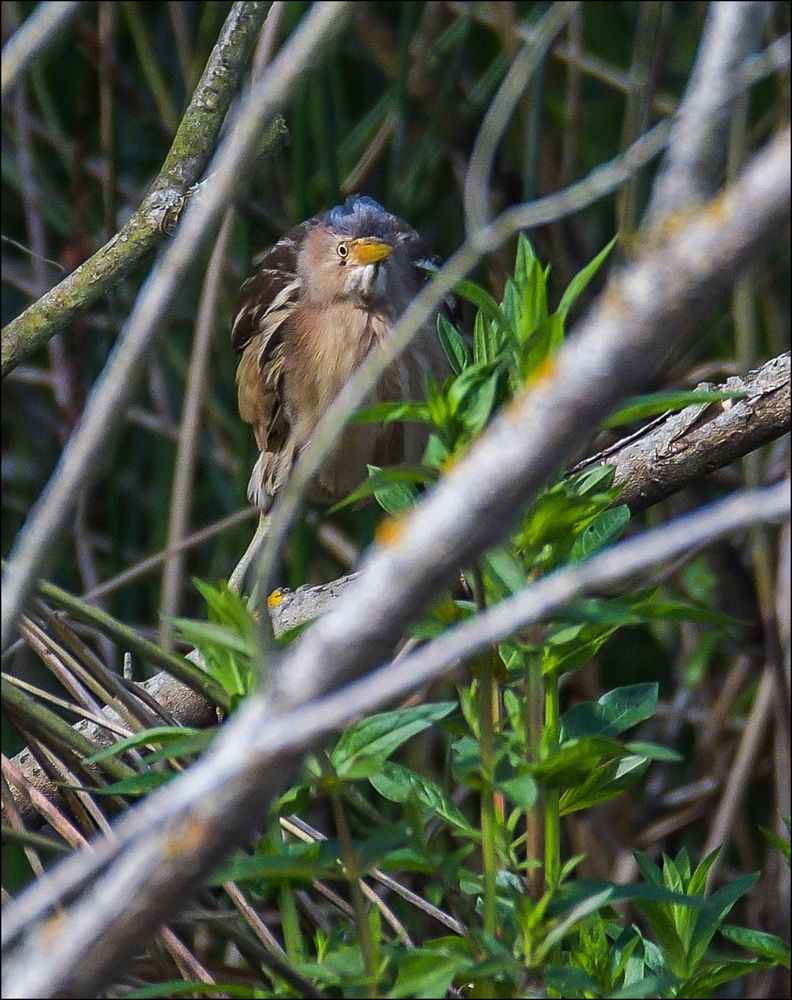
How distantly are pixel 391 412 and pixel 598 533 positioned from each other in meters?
0.24

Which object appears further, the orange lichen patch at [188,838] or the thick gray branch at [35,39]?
the thick gray branch at [35,39]

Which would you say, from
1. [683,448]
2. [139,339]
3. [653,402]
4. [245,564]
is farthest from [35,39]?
[245,564]

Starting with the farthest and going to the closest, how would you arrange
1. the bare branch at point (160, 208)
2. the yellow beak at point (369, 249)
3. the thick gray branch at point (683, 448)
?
the yellow beak at point (369, 249) < the thick gray branch at point (683, 448) < the bare branch at point (160, 208)

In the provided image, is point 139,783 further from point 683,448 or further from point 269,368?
point 269,368

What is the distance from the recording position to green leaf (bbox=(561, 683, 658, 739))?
3.59 ft

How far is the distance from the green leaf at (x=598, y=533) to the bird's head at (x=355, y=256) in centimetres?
186

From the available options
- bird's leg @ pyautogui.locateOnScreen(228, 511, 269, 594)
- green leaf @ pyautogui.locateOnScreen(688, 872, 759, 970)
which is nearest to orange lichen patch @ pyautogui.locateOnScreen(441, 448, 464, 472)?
green leaf @ pyautogui.locateOnScreen(688, 872, 759, 970)

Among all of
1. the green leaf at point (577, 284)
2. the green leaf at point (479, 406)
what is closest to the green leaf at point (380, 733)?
the green leaf at point (479, 406)

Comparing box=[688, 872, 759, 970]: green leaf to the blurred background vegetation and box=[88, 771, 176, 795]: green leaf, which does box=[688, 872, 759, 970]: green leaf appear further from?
the blurred background vegetation

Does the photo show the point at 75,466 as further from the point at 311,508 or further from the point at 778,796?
the point at 311,508

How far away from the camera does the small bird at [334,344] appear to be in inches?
116

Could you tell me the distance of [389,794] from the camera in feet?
3.65

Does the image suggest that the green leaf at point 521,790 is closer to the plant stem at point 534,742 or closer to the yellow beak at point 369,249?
the plant stem at point 534,742

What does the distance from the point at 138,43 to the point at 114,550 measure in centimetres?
127
